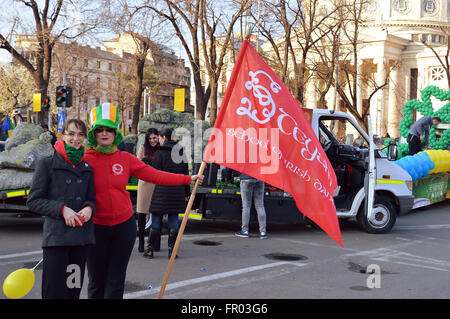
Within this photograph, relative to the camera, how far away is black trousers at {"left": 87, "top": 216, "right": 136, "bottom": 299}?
404cm

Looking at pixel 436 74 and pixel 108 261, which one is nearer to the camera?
pixel 108 261

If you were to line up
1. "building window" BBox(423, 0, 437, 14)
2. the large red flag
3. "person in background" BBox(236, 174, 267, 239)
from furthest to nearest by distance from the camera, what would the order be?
"building window" BBox(423, 0, 437, 14)
"person in background" BBox(236, 174, 267, 239)
the large red flag

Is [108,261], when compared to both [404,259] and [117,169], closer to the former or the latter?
[117,169]

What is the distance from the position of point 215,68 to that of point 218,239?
13076 millimetres

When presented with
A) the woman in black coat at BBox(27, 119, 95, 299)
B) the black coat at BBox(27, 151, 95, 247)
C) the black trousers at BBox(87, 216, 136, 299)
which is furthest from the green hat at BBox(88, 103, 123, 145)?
the black trousers at BBox(87, 216, 136, 299)

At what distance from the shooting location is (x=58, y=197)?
371 cm

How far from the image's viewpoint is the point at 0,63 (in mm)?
55719

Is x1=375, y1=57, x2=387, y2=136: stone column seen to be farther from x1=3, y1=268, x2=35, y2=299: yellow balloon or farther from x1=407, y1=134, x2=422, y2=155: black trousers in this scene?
x1=3, y1=268, x2=35, y2=299: yellow balloon

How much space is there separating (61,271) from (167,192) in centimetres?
379

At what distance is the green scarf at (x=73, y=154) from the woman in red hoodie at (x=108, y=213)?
9.3 inches

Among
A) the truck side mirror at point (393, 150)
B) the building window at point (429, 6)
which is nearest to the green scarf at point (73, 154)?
the truck side mirror at point (393, 150)

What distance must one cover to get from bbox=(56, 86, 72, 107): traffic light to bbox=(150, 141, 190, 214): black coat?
14.3 metres

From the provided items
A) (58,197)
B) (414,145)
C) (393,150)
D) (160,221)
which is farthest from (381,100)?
(58,197)

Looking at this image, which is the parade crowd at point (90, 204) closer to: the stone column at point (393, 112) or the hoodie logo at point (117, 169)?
the hoodie logo at point (117, 169)
